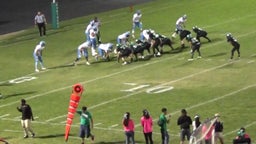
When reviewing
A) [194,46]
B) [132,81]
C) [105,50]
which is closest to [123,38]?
[105,50]

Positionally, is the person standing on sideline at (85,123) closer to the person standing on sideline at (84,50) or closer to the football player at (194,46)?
the football player at (194,46)

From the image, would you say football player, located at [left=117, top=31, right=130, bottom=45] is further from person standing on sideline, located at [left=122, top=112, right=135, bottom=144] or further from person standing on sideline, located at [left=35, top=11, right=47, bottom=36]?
person standing on sideline, located at [left=122, top=112, right=135, bottom=144]

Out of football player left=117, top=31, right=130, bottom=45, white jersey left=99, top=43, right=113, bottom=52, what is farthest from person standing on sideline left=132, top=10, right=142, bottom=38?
white jersey left=99, top=43, right=113, bottom=52

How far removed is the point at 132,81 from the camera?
39406 mm

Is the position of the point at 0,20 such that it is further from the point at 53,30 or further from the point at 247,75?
the point at 247,75

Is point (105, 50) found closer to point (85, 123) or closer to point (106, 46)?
point (106, 46)

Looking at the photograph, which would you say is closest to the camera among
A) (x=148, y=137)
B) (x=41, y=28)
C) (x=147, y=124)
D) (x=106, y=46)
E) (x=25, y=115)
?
(x=147, y=124)

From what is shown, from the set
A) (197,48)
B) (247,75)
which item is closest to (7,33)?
(197,48)

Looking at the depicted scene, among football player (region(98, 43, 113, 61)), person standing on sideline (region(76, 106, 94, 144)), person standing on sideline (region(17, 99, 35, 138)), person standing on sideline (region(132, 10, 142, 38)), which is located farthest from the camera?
person standing on sideline (region(132, 10, 142, 38))

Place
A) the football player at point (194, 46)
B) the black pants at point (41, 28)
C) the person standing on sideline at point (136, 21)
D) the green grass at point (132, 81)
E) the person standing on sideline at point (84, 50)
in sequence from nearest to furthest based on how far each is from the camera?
the green grass at point (132, 81)
the football player at point (194, 46)
the person standing on sideline at point (84, 50)
the person standing on sideline at point (136, 21)
the black pants at point (41, 28)

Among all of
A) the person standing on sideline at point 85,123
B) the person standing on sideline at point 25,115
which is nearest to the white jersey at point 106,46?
the person standing on sideline at point 25,115

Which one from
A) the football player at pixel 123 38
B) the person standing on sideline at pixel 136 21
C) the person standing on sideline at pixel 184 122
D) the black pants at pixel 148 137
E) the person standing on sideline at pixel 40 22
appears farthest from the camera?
the person standing on sideline at pixel 40 22

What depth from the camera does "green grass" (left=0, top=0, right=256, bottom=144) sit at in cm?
3234

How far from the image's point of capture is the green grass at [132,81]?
1273 inches
